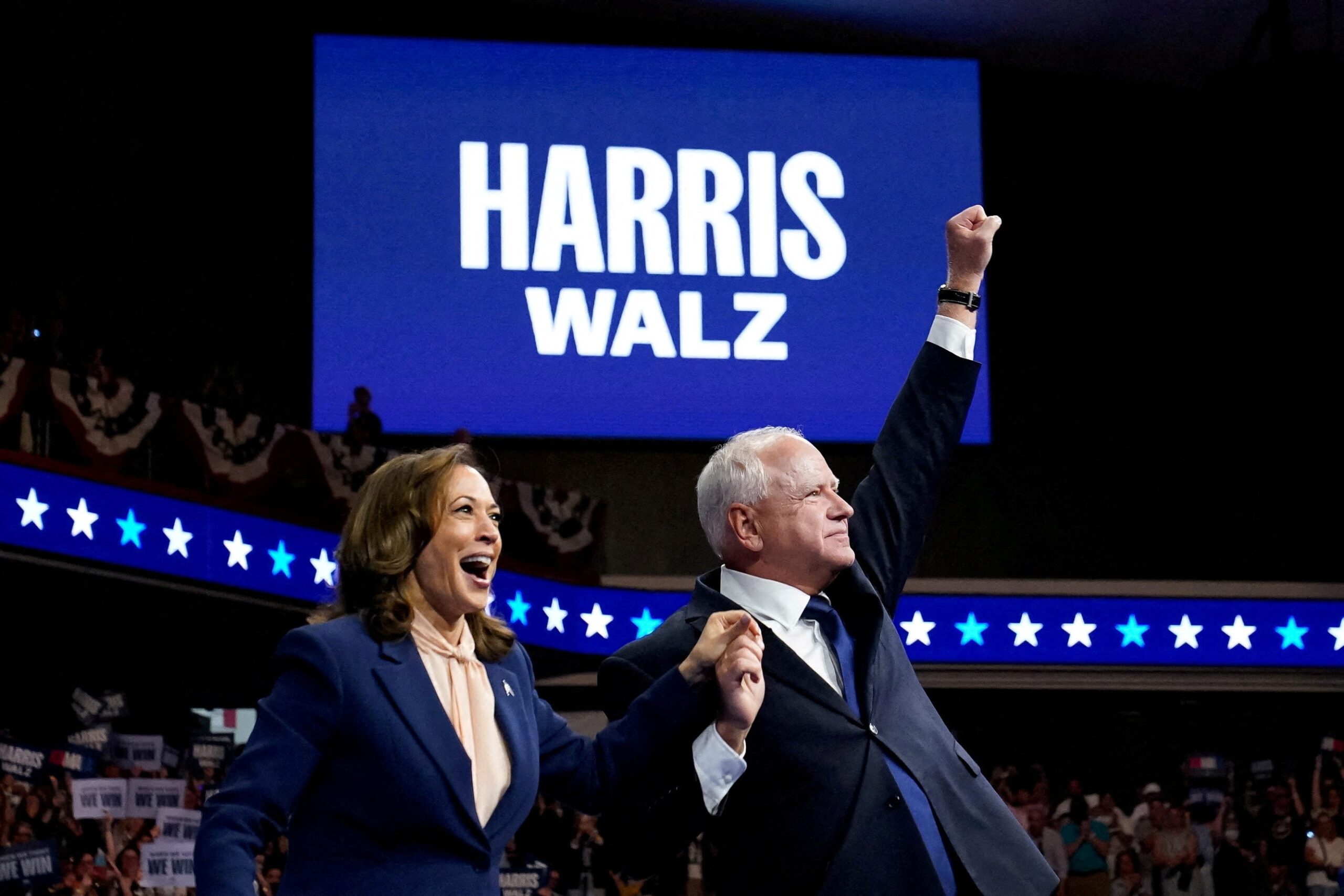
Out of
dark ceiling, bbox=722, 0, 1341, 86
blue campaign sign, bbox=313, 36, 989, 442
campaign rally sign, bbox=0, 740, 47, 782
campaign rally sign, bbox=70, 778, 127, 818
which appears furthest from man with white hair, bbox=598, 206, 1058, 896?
dark ceiling, bbox=722, 0, 1341, 86

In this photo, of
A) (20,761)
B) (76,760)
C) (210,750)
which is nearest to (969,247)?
(20,761)

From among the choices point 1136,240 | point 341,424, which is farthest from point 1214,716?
point 341,424

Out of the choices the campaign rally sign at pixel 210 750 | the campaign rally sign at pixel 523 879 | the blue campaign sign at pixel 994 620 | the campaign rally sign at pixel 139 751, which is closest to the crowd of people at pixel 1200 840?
the blue campaign sign at pixel 994 620

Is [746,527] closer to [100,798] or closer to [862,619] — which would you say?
[862,619]

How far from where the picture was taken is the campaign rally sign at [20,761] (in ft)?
26.0

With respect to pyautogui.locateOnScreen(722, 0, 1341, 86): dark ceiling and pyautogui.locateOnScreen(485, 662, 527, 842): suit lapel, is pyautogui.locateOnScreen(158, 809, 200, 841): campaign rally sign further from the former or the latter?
pyautogui.locateOnScreen(722, 0, 1341, 86): dark ceiling

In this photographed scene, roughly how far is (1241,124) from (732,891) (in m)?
12.7

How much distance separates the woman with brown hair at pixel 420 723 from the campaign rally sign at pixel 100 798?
570 cm

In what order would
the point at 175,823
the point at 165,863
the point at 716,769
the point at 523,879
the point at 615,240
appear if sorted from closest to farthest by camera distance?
1. the point at 716,769
2. the point at 165,863
3. the point at 175,823
4. the point at 523,879
5. the point at 615,240

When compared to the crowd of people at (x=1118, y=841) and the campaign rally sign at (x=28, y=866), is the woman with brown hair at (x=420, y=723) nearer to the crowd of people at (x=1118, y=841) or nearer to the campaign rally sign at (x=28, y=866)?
the campaign rally sign at (x=28, y=866)

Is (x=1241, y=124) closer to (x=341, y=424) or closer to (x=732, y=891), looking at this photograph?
(x=341, y=424)

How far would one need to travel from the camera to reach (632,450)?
13.4m

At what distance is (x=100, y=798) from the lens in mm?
7727

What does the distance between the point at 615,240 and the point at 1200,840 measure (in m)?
5.88
